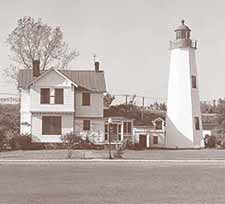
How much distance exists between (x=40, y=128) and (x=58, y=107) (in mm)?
2364

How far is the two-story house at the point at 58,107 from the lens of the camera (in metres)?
51.6

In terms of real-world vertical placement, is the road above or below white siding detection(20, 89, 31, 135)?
below

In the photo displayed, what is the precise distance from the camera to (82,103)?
53031 millimetres

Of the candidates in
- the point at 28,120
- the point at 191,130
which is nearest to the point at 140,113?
the point at 191,130

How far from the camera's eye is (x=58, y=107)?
5166 cm

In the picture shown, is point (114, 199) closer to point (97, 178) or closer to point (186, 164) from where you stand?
point (97, 178)

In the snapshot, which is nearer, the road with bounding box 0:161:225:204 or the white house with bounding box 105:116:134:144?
the road with bounding box 0:161:225:204

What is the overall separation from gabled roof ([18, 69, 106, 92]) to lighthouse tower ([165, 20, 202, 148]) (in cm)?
742

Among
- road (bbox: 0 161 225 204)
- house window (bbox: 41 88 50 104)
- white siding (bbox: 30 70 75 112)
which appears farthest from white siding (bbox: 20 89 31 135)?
road (bbox: 0 161 225 204)

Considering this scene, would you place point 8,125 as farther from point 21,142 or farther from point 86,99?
point 86,99

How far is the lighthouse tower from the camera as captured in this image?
186ft

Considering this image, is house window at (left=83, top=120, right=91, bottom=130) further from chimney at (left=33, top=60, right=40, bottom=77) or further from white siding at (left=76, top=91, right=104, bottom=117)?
chimney at (left=33, top=60, right=40, bottom=77)

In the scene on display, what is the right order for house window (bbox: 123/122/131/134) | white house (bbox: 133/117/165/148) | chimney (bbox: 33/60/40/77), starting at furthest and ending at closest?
white house (bbox: 133/117/165/148) → house window (bbox: 123/122/131/134) → chimney (bbox: 33/60/40/77)

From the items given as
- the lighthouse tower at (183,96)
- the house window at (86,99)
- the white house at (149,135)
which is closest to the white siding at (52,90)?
the house window at (86,99)
